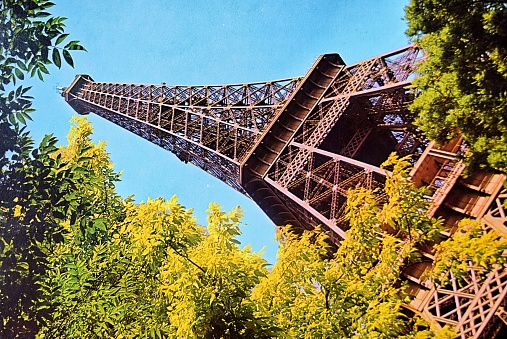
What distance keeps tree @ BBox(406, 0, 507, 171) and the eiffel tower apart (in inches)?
50.2

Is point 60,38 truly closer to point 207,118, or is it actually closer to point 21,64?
point 21,64

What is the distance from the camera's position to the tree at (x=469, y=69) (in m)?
7.66

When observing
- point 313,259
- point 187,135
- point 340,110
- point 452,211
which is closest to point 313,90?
point 340,110

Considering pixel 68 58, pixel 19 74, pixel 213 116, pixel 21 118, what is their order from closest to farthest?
pixel 68 58, pixel 21 118, pixel 19 74, pixel 213 116

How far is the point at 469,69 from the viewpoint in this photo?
8211 millimetres

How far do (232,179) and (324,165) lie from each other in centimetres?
934

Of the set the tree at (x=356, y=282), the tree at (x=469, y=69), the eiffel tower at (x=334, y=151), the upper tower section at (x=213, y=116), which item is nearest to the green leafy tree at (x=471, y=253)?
the tree at (x=356, y=282)

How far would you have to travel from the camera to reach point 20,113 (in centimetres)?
646

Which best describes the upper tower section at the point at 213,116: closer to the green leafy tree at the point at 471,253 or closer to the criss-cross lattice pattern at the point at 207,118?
the criss-cross lattice pattern at the point at 207,118

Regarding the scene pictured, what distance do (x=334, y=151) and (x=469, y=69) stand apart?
530 inches

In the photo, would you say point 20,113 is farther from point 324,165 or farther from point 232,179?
point 232,179

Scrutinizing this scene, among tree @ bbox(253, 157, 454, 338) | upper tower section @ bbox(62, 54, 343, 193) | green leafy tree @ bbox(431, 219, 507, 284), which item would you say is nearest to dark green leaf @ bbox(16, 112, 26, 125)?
tree @ bbox(253, 157, 454, 338)

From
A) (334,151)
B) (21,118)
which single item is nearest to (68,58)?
(21,118)

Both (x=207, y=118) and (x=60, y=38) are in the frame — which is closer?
(x=60, y=38)
